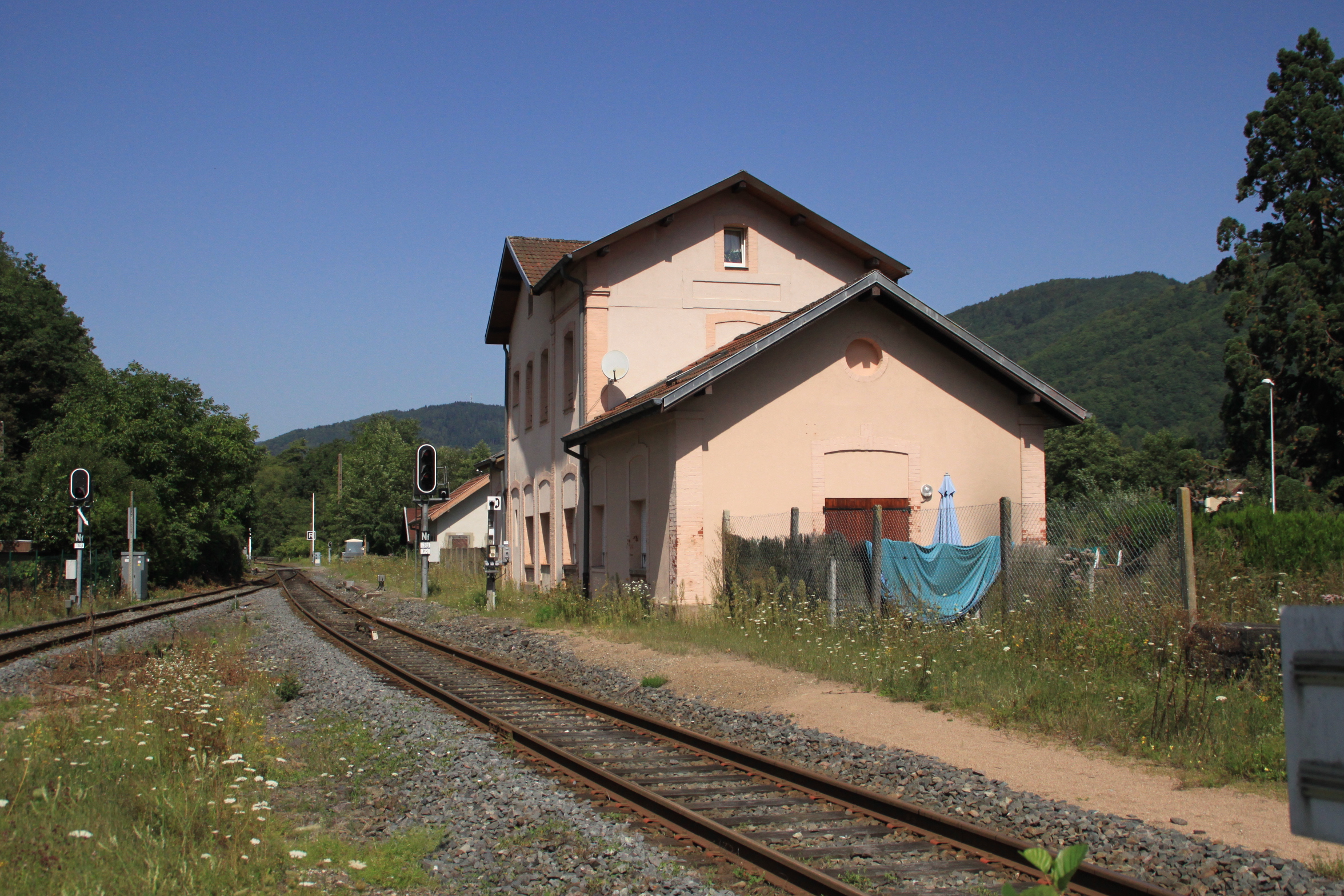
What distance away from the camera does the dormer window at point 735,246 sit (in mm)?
23516

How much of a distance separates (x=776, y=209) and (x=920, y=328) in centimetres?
618

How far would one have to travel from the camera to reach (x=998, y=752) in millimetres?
8141

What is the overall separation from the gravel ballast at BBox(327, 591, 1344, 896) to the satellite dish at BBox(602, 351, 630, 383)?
10.3m

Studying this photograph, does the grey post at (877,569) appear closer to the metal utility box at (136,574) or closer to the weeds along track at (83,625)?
the weeds along track at (83,625)

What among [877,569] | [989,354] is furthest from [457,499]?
[877,569]

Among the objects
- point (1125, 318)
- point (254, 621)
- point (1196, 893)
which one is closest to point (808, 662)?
point (1196, 893)

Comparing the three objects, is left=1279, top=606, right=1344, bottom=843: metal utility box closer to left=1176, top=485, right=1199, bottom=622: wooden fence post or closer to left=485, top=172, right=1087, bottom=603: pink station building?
left=1176, top=485, right=1199, bottom=622: wooden fence post

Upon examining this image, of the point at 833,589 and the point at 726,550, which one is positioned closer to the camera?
the point at 833,589

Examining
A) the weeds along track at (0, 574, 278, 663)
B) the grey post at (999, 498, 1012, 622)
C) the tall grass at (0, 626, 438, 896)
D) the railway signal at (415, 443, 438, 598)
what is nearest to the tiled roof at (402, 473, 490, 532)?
the weeds along track at (0, 574, 278, 663)

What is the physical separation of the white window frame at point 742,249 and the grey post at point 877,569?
10616mm

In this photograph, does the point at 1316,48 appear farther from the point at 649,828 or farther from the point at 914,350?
the point at 649,828

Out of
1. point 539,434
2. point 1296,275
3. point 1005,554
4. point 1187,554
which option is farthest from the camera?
point 1296,275

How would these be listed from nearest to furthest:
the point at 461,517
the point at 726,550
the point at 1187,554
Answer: the point at 1187,554
the point at 726,550
the point at 461,517

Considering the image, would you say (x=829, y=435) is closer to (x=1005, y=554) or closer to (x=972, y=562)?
(x=972, y=562)
